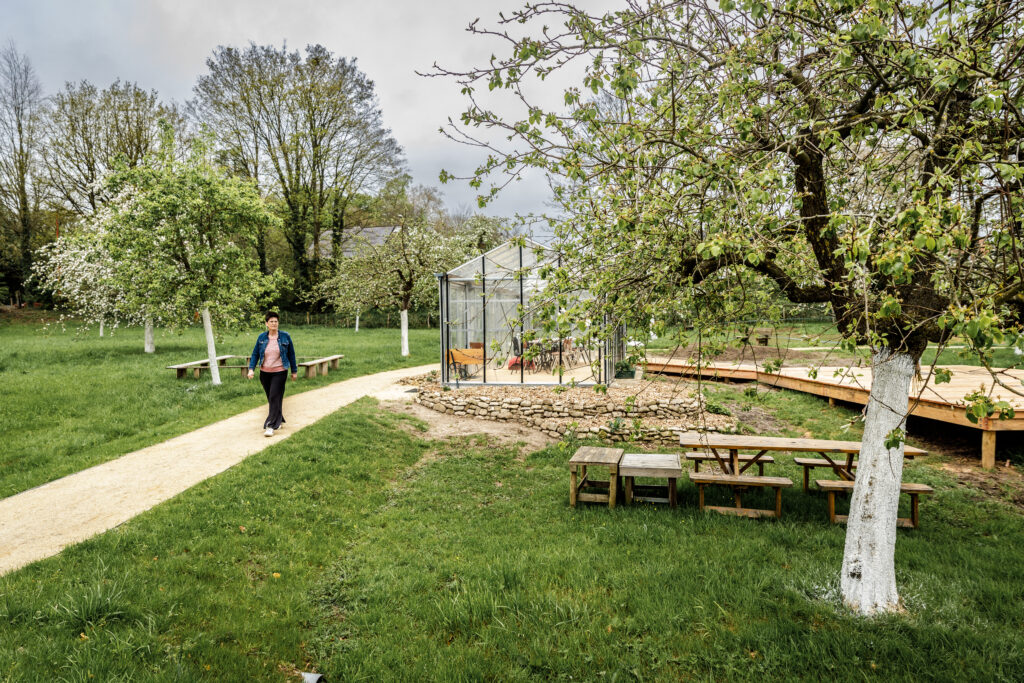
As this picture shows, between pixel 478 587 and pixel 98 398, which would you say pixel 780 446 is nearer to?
pixel 478 587

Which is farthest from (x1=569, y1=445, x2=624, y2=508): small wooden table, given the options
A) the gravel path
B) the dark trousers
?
the dark trousers

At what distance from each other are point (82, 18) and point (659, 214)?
11.4 m

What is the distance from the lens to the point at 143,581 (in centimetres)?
387

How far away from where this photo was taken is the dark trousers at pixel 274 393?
26.3 feet

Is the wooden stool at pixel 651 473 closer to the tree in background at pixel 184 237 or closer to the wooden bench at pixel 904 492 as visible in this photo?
the wooden bench at pixel 904 492

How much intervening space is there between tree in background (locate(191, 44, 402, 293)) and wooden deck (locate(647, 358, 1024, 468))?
2147 centimetres

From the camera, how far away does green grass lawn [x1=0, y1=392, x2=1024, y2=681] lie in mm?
3287

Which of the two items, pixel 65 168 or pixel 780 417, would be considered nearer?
pixel 780 417

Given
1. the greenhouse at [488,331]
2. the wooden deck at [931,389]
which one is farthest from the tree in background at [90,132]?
the wooden deck at [931,389]

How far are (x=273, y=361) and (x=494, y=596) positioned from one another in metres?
5.44

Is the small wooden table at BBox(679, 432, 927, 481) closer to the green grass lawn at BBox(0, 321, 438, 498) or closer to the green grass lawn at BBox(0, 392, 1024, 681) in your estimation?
the green grass lawn at BBox(0, 392, 1024, 681)

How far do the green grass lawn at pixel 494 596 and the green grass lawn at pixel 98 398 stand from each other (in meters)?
2.72

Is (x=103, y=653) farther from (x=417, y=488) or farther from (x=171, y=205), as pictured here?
(x=171, y=205)

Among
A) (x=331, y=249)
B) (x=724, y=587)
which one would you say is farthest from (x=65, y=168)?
(x=724, y=587)
